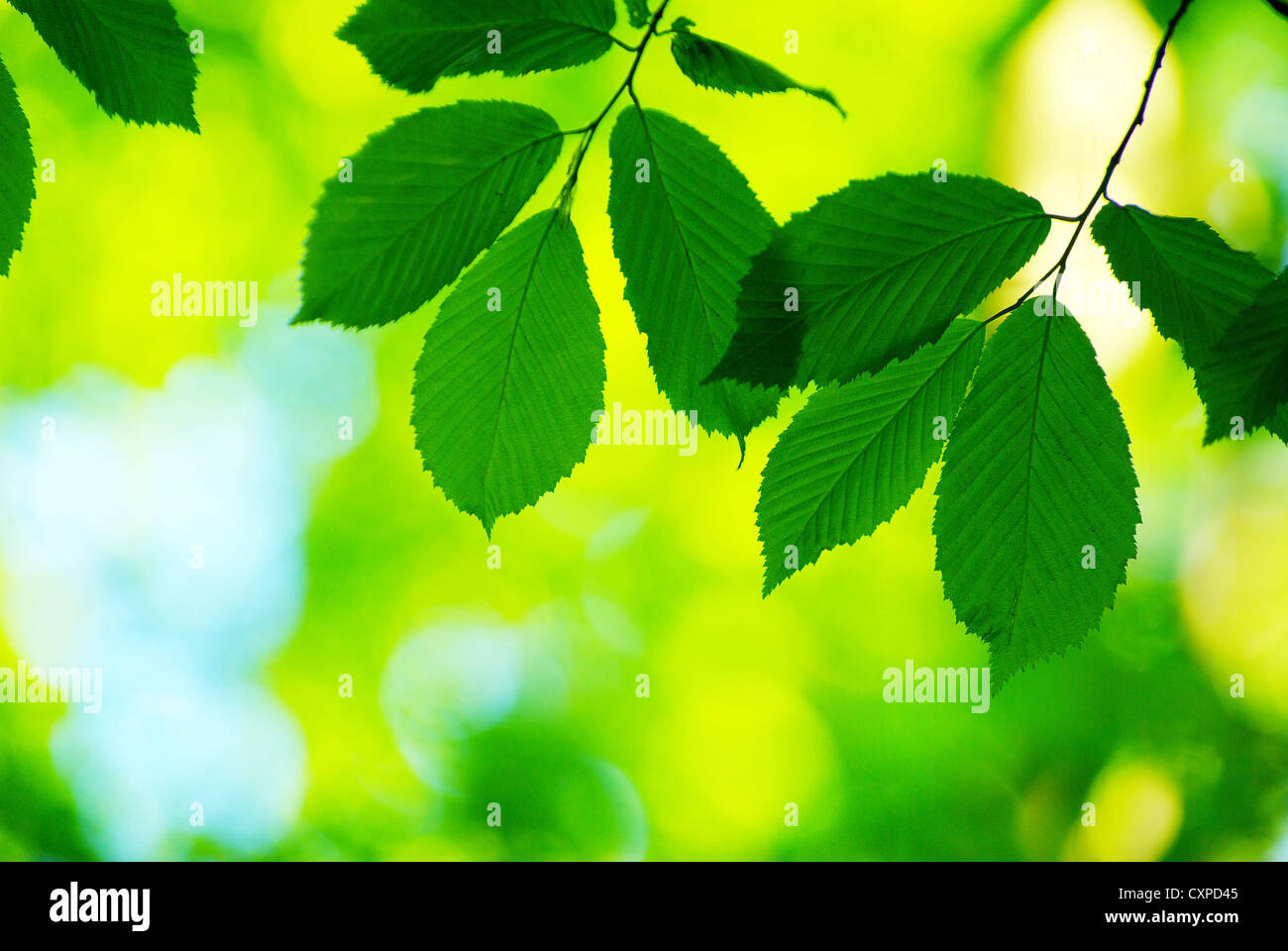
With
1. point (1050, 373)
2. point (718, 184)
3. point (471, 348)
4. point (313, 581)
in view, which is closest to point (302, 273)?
point (471, 348)

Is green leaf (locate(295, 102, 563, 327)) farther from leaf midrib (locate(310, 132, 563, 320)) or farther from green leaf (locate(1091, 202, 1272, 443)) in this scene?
green leaf (locate(1091, 202, 1272, 443))

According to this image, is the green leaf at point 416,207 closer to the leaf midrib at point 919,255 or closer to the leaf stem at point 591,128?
the leaf stem at point 591,128

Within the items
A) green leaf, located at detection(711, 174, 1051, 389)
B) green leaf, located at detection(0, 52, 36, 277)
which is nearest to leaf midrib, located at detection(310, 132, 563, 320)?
green leaf, located at detection(711, 174, 1051, 389)

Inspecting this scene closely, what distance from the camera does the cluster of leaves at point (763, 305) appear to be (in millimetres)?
371

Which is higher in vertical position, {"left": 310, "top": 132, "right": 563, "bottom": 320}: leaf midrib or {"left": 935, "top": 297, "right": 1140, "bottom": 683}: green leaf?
{"left": 310, "top": 132, "right": 563, "bottom": 320}: leaf midrib

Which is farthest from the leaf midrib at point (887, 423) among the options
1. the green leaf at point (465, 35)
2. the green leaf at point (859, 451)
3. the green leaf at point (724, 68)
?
the green leaf at point (465, 35)

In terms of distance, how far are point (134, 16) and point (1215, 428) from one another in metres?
0.54

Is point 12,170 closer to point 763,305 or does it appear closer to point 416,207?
point 416,207

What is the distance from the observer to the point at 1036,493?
1.32 ft

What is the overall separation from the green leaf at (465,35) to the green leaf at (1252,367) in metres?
0.30

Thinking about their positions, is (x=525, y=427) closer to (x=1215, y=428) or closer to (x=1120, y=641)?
(x=1215, y=428)

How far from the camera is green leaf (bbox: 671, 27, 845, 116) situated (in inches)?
15.5

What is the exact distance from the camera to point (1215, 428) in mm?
356

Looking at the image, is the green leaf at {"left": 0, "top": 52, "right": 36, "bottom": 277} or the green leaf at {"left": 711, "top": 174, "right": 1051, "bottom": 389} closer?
the green leaf at {"left": 711, "top": 174, "right": 1051, "bottom": 389}
